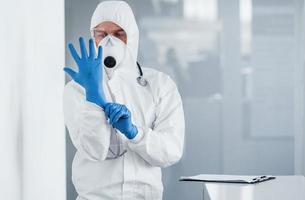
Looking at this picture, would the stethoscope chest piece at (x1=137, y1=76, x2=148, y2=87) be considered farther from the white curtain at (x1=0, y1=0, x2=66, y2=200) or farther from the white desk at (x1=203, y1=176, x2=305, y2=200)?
the white desk at (x1=203, y1=176, x2=305, y2=200)

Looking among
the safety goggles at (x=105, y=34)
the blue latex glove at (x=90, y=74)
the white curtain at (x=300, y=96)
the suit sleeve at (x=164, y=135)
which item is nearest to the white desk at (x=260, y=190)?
the suit sleeve at (x=164, y=135)

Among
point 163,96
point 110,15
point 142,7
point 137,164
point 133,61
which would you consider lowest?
point 137,164

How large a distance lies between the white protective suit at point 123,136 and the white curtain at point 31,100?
0.09 metres

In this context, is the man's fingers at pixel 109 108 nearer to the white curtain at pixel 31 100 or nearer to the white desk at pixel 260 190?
the white curtain at pixel 31 100

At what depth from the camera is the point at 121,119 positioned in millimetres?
1870

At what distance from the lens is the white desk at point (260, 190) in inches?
80.0

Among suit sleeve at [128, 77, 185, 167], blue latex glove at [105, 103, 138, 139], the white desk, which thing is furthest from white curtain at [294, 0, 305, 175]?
blue latex glove at [105, 103, 138, 139]

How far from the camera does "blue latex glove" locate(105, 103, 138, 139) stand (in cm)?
184

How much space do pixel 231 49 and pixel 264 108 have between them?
51 centimetres

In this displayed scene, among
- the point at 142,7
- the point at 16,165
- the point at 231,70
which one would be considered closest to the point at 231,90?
the point at 231,70

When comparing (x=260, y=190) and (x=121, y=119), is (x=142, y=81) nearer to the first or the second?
(x=121, y=119)

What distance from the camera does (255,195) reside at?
6.75ft

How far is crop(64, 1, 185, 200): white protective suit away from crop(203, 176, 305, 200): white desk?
277 millimetres

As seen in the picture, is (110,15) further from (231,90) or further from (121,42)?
(231,90)
